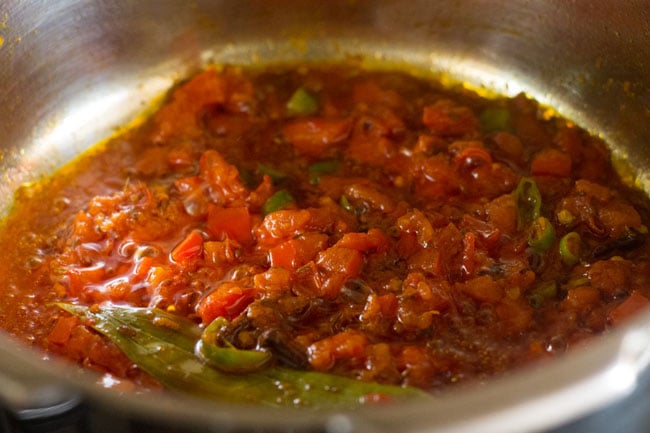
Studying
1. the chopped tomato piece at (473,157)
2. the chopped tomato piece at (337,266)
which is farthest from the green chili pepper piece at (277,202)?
the chopped tomato piece at (473,157)

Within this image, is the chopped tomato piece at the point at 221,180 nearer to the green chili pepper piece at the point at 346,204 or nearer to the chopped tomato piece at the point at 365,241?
the green chili pepper piece at the point at 346,204

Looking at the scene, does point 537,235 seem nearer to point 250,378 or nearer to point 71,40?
point 250,378

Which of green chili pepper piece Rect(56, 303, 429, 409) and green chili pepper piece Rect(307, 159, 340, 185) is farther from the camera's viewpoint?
green chili pepper piece Rect(307, 159, 340, 185)

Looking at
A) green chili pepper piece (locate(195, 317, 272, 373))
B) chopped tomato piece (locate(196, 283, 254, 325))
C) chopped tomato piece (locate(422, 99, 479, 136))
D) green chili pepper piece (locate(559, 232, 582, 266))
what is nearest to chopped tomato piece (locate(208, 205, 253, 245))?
chopped tomato piece (locate(196, 283, 254, 325))

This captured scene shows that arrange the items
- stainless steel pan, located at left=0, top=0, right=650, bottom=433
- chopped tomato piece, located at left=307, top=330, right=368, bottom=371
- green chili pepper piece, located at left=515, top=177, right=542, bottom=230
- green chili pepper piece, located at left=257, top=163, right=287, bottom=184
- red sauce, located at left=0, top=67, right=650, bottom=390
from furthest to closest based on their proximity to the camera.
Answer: stainless steel pan, located at left=0, top=0, right=650, bottom=433, green chili pepper piece, located at left=257, top=163, right=287, bottom=184, green chili pepper piece, located at left=515, top=177, right=542, bottom=230, red sauce, located at left=0, top=67, right=650, bottom=390, chopped tomato piece, located at left=307, top=330, right=368, bottom=371

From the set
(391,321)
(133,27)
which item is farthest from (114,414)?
(133,27)

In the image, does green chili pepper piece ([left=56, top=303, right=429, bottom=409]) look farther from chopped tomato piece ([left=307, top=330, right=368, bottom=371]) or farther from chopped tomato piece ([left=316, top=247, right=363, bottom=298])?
chopped tomato piece ([left=316, top=247, right=363, bottom=298])

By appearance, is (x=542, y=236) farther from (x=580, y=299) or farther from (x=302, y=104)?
(x=302, y=104)
